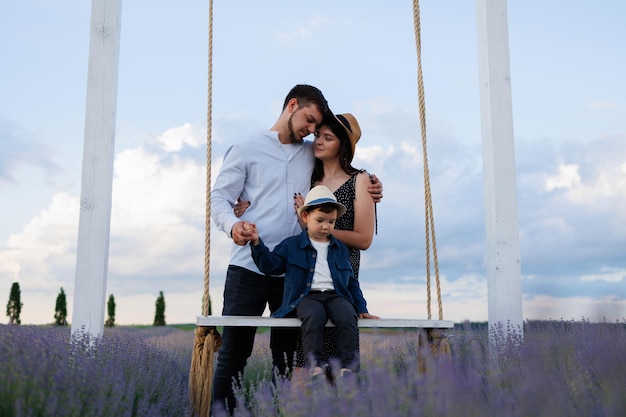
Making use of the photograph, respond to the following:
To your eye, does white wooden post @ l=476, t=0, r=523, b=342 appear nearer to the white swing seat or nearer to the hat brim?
the white swing seat

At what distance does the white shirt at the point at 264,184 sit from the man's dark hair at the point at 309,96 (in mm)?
219

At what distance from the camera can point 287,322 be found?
2771mm

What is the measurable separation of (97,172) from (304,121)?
3.62ft

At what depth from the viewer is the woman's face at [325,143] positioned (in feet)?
10.7

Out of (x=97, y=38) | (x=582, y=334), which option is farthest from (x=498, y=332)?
(x=97, y=38)

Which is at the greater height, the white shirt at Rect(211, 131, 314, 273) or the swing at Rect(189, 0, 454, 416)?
the white shirt at Rect(211, 131, 314, 273)

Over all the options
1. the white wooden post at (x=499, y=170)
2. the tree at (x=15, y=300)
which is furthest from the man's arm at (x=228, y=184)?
the tree at (x=15, y=300)

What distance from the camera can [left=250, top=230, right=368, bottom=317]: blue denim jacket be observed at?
9.67 feet

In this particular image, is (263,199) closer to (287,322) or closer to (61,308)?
(287,322)

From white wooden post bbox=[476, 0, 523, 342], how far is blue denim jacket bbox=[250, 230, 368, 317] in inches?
35.3

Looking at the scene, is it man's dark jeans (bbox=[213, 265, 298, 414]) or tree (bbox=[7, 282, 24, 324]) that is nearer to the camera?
man's dark jeans (bbox=[213, 265, 298, 414])

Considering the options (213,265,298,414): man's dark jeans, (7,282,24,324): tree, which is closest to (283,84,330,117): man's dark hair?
(213,265,298,414): man's dark jeans

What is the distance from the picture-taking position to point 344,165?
3318mm

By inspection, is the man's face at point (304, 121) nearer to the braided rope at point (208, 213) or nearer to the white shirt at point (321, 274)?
the braided rope at point (208, 213)
